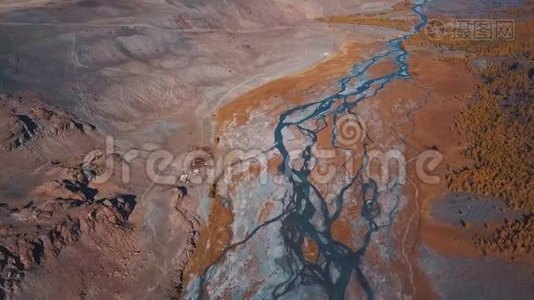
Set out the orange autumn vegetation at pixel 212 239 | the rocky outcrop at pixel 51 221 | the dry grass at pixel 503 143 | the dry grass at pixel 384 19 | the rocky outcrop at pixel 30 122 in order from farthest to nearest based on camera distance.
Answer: the dry grass at pixel 384 19, the rocky outcrop at pixel 30 122, the orange autumn vegetation at pixel 212 239, the dry grass at pixel 503 143, the rocky outcrop at pixel 51 221

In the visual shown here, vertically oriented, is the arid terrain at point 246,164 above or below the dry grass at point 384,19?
below

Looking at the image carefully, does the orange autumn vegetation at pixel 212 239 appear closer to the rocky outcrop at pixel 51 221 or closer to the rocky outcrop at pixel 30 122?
the rocky outcrop at pixel 51 221

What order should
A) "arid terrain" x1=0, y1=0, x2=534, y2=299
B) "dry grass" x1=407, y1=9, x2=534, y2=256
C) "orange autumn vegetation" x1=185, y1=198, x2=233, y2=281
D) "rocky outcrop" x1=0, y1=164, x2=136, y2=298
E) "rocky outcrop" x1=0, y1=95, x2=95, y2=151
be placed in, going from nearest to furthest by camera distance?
"rocky outcrop" x1=0, y1=164, x2=136, y2=298 < "arid terrain" x1=0, y1=0, x2=534, y2=299 < "dry grass" x1=407, y1=9, x2=534, y2=256 < "orange autumn vegetation" x1=185, y1=198, x2=233, y2=281 < "rocky outcrop" x1=0, y1=95, x2=95, y2=151

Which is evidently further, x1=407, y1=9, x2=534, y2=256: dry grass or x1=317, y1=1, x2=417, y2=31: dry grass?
x1=317, y1=1, x2=417, y2=31: dry grass

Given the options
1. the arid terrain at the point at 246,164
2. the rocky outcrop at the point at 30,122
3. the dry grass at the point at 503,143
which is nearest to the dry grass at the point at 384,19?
the arid terrain at the point at 246,164

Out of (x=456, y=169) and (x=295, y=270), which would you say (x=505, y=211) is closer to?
(x=456, y=169)

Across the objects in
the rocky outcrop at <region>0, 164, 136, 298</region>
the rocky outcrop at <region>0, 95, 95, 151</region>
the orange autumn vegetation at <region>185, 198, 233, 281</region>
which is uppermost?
the rocky outcrop at <region>0, 95, 95, 151</region>

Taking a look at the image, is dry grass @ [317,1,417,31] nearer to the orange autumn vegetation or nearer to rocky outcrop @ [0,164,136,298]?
the orange autumn vegetation

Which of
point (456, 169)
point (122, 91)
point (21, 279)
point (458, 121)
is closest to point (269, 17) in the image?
point (122, 91)

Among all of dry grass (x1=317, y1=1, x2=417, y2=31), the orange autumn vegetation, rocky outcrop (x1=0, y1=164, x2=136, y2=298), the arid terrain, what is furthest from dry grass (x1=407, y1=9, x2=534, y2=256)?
rocky outcrop (x1=0, y1=164, x2=136, y2=298)
